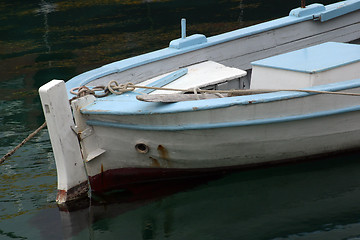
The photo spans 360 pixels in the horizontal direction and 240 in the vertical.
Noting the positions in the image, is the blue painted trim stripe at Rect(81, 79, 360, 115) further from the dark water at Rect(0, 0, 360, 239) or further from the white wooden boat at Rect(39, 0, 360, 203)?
the dark water at Rect(0, 0, 360, 239)

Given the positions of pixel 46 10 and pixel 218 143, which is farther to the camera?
pixel 46 10

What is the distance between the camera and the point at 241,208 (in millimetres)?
6117

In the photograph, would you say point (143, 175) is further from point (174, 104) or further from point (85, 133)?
point (174, 104)

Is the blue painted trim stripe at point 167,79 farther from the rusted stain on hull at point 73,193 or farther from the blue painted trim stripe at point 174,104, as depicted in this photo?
the rusted stain on hull at point 73,193

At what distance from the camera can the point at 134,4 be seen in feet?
53.9

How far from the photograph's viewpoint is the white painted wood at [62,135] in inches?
226

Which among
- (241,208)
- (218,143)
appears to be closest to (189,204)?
(241,208)

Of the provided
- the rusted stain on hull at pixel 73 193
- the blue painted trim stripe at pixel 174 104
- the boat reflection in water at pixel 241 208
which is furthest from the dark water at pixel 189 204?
the blue painted trim stripe at pixel 174 104

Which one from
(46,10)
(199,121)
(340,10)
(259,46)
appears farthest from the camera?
(46,10)

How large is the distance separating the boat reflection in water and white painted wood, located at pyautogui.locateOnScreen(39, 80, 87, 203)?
1.15 ft

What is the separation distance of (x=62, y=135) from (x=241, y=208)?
1.89 metres

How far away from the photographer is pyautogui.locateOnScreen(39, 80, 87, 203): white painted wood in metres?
5.75

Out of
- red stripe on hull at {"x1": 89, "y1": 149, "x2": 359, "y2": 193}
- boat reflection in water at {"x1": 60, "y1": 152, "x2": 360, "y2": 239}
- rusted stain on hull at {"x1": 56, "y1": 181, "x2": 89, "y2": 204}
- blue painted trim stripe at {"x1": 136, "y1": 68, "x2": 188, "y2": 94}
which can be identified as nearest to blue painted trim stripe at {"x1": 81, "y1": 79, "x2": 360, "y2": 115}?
blue painted trim stripe at {"x1": 136, "y1": 68, "x2": 188, "y2": 94}

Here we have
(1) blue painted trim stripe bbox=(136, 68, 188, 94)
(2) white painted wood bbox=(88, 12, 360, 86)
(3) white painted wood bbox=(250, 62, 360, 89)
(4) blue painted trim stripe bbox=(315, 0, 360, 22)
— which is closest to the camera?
(3) white painted wood bbox=(250, 62, 360, 89)
